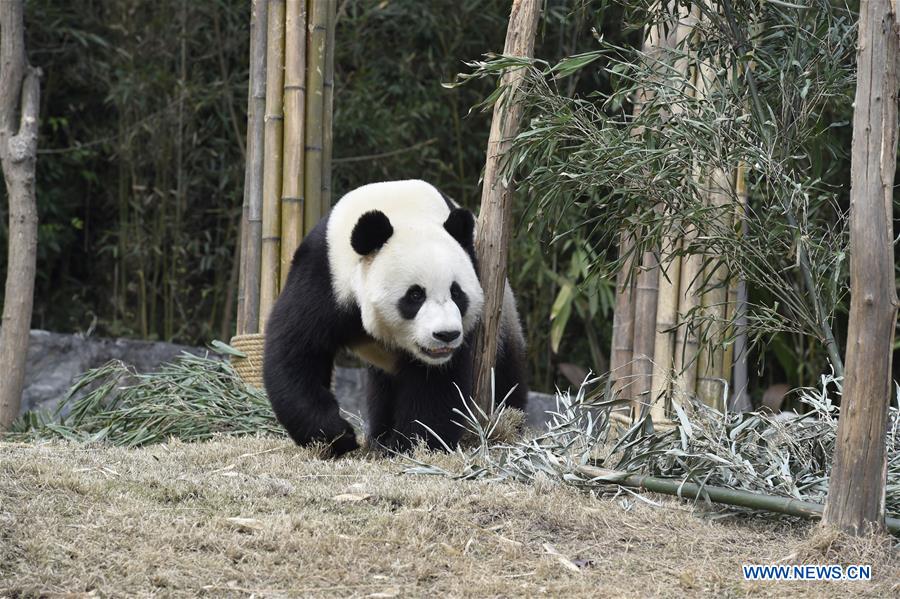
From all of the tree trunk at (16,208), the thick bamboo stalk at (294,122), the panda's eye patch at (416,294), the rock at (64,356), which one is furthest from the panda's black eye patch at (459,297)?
the rock at (64,356)

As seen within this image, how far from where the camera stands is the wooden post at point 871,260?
308 centimetres

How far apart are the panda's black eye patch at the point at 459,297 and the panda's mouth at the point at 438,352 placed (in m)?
0.16

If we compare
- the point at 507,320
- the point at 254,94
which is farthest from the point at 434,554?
the point at 254,94

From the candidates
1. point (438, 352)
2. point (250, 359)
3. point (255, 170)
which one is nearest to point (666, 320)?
Answer: point (438, 352)

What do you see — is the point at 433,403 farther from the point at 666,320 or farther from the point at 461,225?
the point at 666,320

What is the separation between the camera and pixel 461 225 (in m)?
4.54

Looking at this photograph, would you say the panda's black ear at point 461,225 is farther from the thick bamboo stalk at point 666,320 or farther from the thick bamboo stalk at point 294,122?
the thick bamboo stalk at point 294,122

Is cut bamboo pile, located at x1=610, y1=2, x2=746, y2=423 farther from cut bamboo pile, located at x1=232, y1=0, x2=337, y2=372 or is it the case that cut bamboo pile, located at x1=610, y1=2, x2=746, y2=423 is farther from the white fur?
cut bamboo pile, located at x1=232, y1=0, x2=337, y2=372

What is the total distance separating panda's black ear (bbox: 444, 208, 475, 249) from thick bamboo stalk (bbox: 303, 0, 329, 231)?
3.94ft

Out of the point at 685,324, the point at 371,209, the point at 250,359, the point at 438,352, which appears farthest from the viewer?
the point at 250,359

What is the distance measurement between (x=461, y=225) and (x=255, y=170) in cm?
167

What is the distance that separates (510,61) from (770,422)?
160 centimetres

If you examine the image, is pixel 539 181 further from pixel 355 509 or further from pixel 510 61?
pixel 355 509

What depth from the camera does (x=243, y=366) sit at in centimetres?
579
